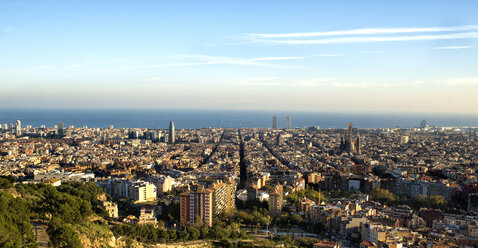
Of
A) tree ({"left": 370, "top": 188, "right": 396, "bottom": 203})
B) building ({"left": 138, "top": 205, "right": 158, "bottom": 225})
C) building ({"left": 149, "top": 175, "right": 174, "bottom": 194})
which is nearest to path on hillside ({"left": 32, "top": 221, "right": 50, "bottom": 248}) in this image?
building ({"left": 138, "top": 205, "right": 158, "bottom": 225})

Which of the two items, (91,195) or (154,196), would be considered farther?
(154,196)

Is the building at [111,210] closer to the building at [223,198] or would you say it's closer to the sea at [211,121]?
the building at [223,198]

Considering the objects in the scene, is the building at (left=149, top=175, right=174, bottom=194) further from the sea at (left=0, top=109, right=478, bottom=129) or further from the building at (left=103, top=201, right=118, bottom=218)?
the sea at (left=0, top=109, right=478, bottom=129)

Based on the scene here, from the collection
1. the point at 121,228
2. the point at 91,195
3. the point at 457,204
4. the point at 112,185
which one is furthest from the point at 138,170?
the point at 457,204

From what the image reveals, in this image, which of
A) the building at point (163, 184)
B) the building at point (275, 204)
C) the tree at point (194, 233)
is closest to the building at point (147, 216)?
the tree at point (194, 233)

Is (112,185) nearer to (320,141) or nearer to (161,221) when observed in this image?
(161,221)

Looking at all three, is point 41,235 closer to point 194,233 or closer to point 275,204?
point 194,233

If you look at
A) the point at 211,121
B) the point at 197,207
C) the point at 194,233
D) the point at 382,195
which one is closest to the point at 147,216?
the point at 197,207
